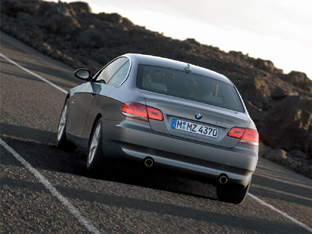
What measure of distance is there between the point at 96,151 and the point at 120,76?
41.8 inches

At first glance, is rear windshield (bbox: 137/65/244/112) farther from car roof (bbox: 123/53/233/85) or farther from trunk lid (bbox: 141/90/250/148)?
trunk lid (bbox: 141/90/250/148)

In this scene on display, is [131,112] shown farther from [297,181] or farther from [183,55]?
[183,55]

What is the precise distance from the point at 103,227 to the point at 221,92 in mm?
2796

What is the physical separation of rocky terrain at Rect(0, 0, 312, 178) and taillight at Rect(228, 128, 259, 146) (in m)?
5.70

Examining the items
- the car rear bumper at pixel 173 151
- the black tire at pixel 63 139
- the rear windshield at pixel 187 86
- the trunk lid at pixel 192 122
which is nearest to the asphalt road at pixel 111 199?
the black tire at pixel 63 139

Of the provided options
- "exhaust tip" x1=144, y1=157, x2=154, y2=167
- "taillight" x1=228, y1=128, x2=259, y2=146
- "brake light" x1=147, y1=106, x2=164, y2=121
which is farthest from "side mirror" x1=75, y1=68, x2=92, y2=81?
"taillight" x1=228, y1=128, x2=259, y2=146

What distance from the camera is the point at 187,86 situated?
7605mm

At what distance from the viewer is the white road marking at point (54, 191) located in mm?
5588

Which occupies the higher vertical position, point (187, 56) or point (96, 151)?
point (187, 56)

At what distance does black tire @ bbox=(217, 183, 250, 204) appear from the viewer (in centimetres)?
754

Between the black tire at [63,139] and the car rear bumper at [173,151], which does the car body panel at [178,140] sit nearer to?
the car rear bumper at [173,151]

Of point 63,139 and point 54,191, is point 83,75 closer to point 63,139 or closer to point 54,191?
point 63,139

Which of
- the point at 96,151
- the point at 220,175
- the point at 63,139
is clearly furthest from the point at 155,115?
the point at 63,139

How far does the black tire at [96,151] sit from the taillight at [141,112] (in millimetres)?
511
